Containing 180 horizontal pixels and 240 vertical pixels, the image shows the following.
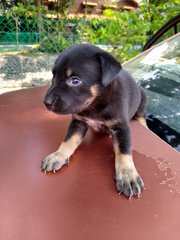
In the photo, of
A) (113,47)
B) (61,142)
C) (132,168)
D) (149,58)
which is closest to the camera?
(132,168)

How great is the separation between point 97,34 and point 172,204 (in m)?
6.85

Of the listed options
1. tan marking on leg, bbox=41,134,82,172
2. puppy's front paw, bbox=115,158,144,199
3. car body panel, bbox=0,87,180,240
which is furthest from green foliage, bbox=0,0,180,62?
puppy's front paw, bbox=115,158,144,199

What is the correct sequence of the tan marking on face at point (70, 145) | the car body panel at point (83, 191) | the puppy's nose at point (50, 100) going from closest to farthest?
the car body panel at point (83, 191) < the puppy's nose at point (50, 100) < the tan marking on face at point (70, 145)

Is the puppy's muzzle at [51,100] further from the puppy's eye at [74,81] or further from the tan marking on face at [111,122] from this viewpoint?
the tan marking on face at [111,122]

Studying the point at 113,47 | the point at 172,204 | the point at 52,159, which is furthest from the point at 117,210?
the point at 113,47

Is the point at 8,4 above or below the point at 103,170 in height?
above

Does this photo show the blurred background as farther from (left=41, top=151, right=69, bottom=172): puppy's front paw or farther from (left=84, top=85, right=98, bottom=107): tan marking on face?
(left=41, top=151, right=69, bottom=172): puppy's front paw

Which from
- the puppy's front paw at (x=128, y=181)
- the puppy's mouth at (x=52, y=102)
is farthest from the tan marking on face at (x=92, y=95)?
the puppy's front paw at (x=128, y=181)

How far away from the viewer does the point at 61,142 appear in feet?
7.21

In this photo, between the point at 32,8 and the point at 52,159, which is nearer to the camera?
the point at 52,159

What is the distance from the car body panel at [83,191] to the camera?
54.9 inches

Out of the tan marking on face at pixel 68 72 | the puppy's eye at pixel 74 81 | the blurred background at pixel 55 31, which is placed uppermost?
the tan marking on face at pixel 68 72

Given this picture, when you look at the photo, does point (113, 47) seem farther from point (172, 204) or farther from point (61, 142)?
point (172, 204)

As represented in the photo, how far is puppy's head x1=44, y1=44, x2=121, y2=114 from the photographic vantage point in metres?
1.95
